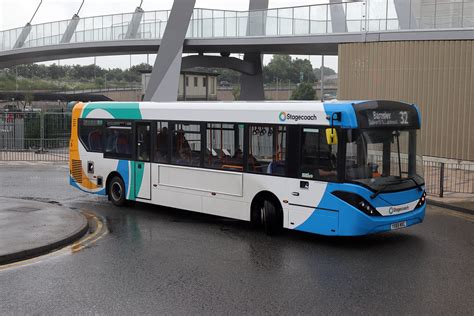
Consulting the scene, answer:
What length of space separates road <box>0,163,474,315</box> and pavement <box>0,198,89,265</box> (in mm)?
394

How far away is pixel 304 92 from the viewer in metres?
51.9

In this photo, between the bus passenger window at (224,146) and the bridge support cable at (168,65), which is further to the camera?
the bridge support cable at (168,65)

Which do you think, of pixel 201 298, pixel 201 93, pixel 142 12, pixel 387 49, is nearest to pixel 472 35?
pixel 387 49

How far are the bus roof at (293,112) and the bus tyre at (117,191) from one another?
1.73 meters

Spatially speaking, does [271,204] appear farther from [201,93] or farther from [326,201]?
[201,93]

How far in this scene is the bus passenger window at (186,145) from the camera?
12594 mm

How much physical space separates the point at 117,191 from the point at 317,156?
6.23m

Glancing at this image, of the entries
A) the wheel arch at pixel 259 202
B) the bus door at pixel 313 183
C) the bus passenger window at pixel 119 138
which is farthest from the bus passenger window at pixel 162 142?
the bus door at pixel 313 183

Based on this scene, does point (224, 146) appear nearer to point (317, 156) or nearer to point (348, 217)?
point (317, 156)

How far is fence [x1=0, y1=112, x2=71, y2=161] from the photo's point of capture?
1127 inches

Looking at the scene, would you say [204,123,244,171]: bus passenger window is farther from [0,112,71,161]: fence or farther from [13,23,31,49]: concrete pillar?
[13,23,31,49]: concrete pillar

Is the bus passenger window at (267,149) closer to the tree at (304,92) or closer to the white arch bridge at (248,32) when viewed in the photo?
the white arch bridge at (248,32)

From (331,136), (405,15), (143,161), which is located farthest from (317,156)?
(405,15)

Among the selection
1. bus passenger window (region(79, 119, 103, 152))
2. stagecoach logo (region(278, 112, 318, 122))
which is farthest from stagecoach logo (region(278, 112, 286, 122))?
bus passenger window (region(79, 119, 103, 152))
